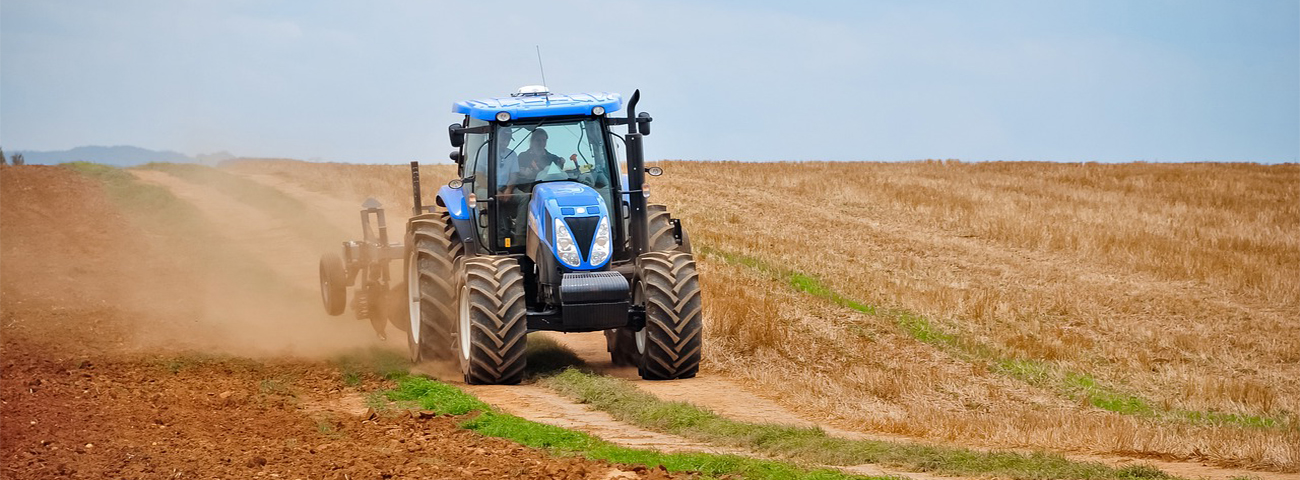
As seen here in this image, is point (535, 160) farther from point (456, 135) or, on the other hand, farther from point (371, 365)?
point (371, 365)

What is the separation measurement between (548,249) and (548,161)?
3.56ft

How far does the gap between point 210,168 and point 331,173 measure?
472 centimetres

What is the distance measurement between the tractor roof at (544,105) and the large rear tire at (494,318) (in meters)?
1.42

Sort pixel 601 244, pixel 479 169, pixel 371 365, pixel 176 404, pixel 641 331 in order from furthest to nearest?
pixel 371 365 < pixel 479 169 < pixel 641 331 < pixel 601 244 < pixel 176 404

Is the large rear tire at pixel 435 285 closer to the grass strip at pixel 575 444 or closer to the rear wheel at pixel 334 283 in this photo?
the grass strip at pixel 575 444

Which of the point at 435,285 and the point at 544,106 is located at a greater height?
the point at 544,106

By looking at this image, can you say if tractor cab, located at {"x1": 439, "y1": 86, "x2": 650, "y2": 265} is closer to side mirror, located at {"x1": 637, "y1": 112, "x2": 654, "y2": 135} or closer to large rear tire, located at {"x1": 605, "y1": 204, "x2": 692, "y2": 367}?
side mirror, located at {"x1": 637, "y1": 112, "x2": 654, "y2": 135}

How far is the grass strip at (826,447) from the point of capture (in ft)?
26.6

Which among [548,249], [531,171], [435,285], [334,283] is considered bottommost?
[334,283]

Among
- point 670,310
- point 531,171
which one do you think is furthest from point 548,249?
point 670,310

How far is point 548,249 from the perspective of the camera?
11.8 meters

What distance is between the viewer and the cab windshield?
12.4m

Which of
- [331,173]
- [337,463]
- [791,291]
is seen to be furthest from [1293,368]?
[331,173]

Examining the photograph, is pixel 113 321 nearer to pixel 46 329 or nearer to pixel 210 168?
pixel 46 329
